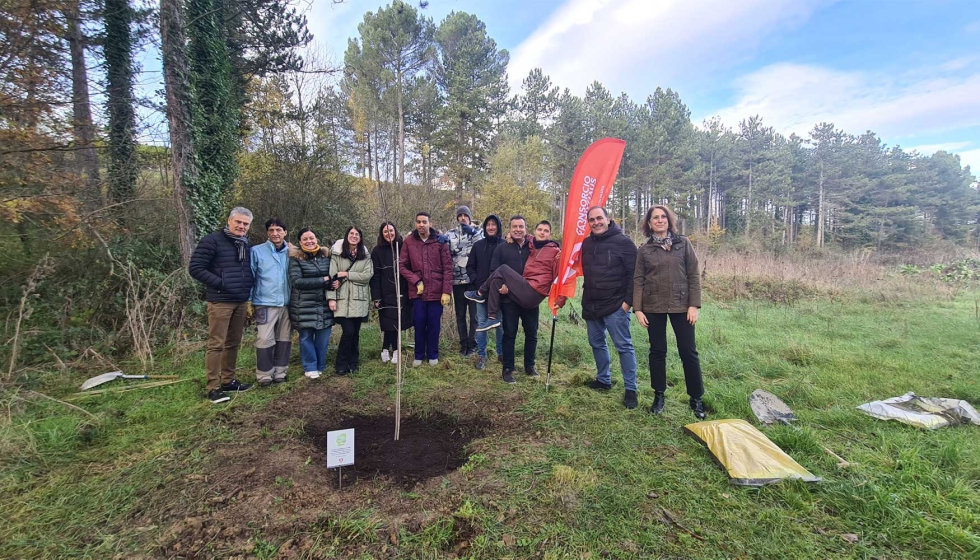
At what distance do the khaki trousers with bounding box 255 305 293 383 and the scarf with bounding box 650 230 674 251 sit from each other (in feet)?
13.1

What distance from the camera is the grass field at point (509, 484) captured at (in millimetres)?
1927

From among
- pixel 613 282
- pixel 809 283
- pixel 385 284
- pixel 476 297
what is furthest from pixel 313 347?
pixel 809 283

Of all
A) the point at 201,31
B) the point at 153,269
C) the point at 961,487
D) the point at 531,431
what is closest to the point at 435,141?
the point at 201,31

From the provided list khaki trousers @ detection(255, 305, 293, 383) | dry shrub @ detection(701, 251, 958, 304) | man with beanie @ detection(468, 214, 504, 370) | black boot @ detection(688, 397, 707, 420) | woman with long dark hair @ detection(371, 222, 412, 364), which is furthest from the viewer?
dry shrub @ detection(701, 251, 958, 304)

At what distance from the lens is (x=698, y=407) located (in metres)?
3.45

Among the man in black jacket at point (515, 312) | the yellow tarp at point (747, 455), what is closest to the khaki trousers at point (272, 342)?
the man in black jacket at point (515, 312)

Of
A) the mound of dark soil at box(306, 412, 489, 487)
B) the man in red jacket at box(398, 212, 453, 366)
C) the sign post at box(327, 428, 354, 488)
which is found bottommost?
the mound of dark soil at box(306, 412, 489, 487)

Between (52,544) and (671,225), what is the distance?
4623mm

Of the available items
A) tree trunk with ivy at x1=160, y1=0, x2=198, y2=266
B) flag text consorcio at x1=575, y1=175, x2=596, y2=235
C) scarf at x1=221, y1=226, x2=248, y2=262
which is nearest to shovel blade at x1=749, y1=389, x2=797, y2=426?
flag text consorcio at x1=575, y1=175, x2=596, y2=235

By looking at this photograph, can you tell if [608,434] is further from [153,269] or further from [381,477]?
[153,269]

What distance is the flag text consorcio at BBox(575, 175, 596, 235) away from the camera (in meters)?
4.24

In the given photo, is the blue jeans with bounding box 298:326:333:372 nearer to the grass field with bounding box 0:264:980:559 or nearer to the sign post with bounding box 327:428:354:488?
the grass field with bounding box 0:264:980:559

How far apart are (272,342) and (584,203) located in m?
3.87

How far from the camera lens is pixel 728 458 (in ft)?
8.29
